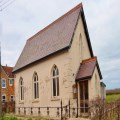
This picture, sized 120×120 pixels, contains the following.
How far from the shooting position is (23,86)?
38.7 m

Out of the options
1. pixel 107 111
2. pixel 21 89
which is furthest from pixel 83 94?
pixel 21 89

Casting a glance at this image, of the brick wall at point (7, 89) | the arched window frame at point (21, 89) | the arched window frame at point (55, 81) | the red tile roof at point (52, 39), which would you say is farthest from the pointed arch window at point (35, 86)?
the brick wall at point (7, 89)

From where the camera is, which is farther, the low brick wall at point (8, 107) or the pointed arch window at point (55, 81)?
the low brick wall at point (8, 107)

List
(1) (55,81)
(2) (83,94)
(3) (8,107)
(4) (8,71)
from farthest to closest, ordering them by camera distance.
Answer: (4) (8,71), (3) (8,107), (1) (55,81), (2) (83,94)

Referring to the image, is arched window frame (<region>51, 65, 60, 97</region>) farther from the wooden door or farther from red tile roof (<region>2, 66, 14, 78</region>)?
red tile roof (<region>2, 66, 14, 78</region>)

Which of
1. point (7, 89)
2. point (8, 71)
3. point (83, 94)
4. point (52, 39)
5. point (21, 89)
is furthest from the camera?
point (8, 71)

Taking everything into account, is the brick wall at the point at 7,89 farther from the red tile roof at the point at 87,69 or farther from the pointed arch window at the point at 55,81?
the red tile roof at the point at 87,69

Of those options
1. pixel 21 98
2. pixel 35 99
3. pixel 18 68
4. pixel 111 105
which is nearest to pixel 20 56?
pixel 18 68

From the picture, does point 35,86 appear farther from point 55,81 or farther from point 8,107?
point 8,107

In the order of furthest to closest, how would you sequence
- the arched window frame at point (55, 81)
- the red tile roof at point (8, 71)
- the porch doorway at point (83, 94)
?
the red tile roof at point (8, 71), the arched window frame at point (55, 81), the porch doorway at point (83, 94)

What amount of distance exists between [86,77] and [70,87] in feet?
6.36

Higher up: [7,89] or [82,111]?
[7,89]

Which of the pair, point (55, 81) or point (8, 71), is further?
point (8, 71)

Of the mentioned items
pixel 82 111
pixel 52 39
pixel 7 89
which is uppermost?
pixel 52 39
